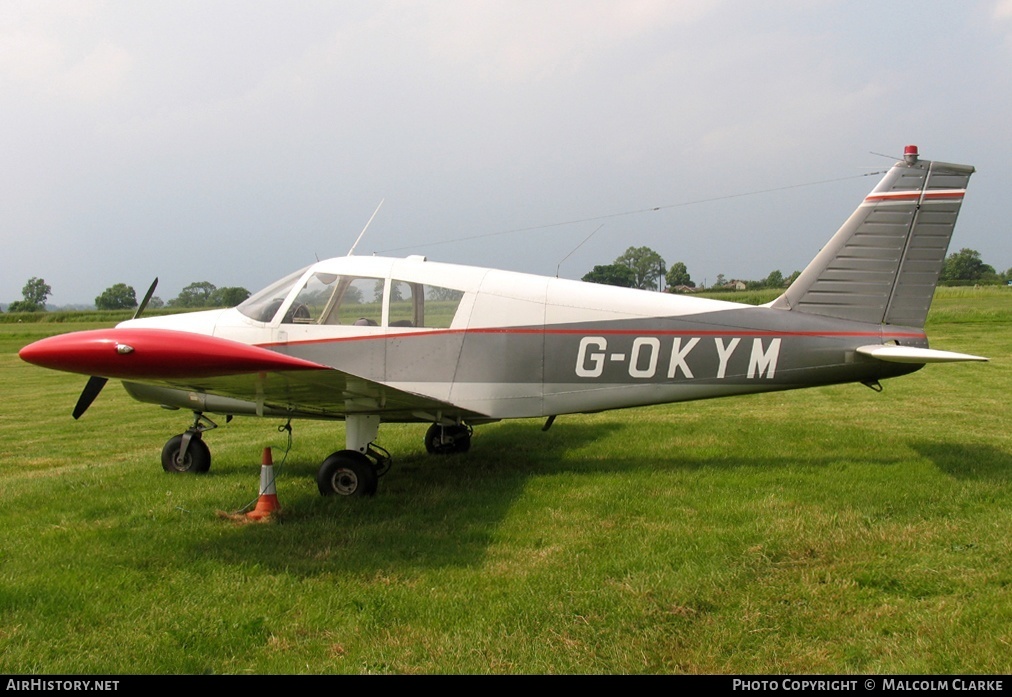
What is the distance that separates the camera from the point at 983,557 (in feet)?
14.6

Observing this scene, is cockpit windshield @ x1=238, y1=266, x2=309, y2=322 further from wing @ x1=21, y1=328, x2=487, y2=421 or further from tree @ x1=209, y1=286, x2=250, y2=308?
tree @ x1=209, y1=286, x2=250, y2=308

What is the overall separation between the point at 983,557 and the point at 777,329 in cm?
277

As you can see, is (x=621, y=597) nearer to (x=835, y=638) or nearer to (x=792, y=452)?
(x=835, y=638)

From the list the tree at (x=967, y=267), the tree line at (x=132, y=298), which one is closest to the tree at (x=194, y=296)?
the tree line at (x=132, y=298)

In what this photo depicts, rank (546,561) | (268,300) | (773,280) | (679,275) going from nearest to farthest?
1. (546,561)
2. (268,300)
3. (679,275)
4. (773,280)

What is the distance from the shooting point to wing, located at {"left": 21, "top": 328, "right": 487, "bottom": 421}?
416cm

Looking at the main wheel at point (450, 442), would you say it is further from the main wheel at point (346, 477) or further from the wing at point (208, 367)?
the wing at point (208, 367)

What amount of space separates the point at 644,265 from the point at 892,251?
23.8 ft

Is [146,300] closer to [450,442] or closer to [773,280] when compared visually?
[450,442]

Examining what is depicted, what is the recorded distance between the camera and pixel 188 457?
7410mm

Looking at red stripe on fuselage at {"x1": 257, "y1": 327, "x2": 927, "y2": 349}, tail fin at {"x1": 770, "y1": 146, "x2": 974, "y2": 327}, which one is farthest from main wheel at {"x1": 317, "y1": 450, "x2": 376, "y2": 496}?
tail fin at {"x1": 770, "y1": 146, "x2": 974, "y2": 327}

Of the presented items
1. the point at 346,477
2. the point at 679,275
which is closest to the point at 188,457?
the point at 346,477
